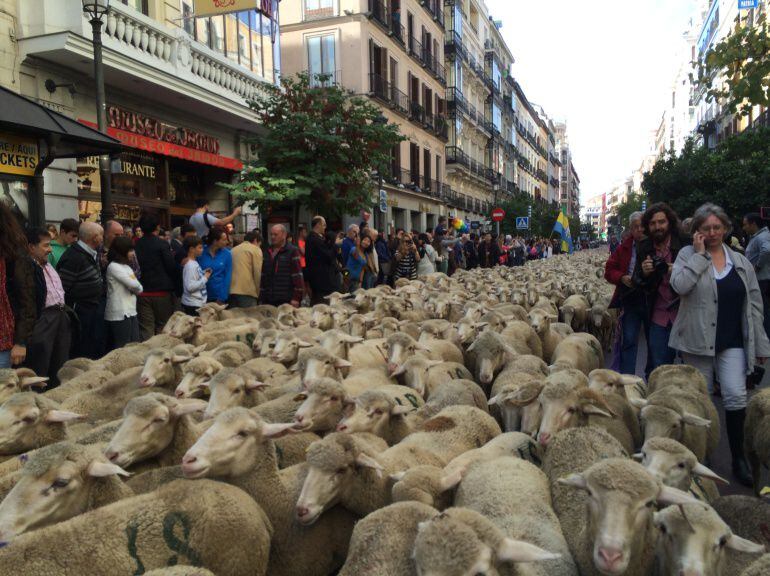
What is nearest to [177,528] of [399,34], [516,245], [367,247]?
[367,247]

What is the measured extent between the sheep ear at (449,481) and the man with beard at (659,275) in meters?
3.08

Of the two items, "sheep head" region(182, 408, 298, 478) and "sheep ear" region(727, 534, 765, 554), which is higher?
"sheep head" region(182, 408, 298, 478)

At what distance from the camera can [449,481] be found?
9.74 ft

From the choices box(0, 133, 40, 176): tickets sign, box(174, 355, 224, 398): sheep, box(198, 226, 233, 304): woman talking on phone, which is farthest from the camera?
box(198, 226, 233, 304): woman talking on phone

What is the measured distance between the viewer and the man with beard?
17.3 ft

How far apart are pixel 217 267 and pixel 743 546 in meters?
6.81

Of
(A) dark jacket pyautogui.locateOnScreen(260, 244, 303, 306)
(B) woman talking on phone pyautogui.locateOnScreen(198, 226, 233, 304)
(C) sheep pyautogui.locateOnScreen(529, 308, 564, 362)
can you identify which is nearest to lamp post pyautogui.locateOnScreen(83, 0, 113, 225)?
(B) woman talking on phone pyautogui.locateOnScreen(198, 226, 233, 304)

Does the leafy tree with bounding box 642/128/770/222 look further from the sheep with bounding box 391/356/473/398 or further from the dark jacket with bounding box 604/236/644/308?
the sheep with bounding box 391/356/473/398

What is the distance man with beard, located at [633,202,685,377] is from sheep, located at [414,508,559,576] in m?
3.69

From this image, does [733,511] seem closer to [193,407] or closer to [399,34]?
[193,407]

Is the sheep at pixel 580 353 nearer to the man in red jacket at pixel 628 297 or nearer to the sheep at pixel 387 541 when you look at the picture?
the man in red jacket at pixel 628 297

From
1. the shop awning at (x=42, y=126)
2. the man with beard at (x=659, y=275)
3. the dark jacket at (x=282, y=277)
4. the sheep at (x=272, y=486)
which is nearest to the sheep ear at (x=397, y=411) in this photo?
the sheep at (x=272, y=486)

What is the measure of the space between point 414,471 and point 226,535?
0.96m

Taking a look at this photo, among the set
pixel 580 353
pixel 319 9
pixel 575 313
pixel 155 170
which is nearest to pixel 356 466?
pixel 580 353
